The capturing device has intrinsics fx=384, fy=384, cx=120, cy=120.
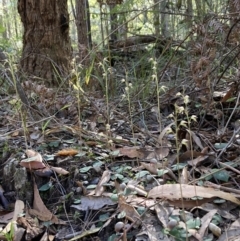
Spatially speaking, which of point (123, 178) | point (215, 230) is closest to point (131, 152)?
point (123, 178)

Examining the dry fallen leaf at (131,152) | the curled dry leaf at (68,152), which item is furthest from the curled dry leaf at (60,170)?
the dry fallen leaf at (131,152)

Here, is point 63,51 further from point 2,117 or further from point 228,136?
point 228,136

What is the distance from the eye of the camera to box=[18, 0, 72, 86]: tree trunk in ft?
11.2

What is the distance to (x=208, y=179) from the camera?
4.95 ft

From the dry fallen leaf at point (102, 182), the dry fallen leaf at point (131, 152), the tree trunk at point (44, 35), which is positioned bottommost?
the dry fallen leaf at point (102, 182)

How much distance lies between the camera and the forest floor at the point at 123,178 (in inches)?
52.1

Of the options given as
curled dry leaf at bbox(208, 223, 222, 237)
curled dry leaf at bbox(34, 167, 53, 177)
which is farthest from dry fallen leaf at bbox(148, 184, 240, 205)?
curled dry leaf at bbox(34, 167, 53, 177)

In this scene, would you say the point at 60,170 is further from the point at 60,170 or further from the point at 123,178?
the point at 123,178

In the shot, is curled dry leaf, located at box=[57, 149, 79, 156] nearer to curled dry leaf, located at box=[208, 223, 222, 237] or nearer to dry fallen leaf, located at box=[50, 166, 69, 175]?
dry fallen leaf, located at box=[50, 166, 69, 175]

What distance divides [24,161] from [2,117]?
85 centimetres

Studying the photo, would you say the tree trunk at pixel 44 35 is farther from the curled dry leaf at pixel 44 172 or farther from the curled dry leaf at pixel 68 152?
the curled dry leaf at pixel 44 172

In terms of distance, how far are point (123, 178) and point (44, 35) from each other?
7.40 ft

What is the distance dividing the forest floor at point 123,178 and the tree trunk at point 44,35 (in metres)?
1.23

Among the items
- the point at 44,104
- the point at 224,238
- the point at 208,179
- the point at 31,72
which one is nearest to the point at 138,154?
the point at 208,179
